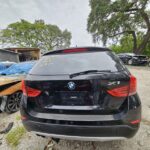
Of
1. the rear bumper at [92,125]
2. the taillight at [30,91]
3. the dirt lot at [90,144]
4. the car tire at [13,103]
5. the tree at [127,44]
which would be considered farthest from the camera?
the tree at [127,44]

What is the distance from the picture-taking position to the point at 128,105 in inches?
93.0

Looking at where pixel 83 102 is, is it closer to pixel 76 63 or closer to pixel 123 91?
pixel 123 91

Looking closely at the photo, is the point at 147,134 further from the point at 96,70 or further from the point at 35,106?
the point at 35,106

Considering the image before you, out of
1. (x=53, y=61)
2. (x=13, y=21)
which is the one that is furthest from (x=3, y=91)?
(x=13, y=21)

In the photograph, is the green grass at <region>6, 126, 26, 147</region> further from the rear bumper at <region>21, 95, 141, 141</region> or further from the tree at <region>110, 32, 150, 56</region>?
the tree at <region>110, 32, 150, 56</region>

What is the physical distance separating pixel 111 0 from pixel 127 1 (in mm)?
2018

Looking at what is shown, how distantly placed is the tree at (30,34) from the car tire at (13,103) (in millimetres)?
29154

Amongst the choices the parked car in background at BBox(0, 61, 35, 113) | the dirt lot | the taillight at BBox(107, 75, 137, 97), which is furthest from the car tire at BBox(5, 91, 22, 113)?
the taillight at BBox(107, 75, 137, 97)

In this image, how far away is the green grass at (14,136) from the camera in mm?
3549

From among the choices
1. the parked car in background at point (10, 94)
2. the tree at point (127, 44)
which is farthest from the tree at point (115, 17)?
the parked car in background at point (10, 94)

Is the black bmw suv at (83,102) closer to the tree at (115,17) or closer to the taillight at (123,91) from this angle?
the taillight at (123,91)

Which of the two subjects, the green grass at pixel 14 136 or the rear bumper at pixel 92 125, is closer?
the rear bumper at pixel 92 125

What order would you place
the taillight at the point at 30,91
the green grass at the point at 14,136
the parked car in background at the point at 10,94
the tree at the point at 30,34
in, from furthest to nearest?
1. the tree at the point at 30,34
2. the parked car in background at the point at 10,94
3. the green grass at the point at 14,136
4. the taillight at the point at 30,91

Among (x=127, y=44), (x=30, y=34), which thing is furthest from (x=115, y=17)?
(x=30, y=34)
